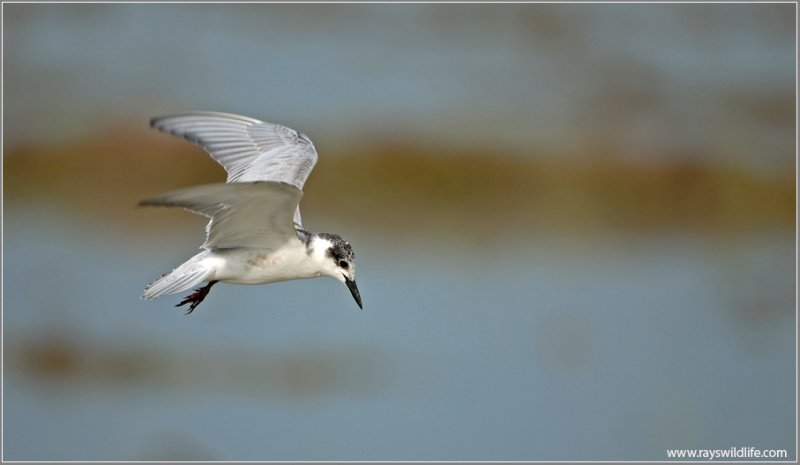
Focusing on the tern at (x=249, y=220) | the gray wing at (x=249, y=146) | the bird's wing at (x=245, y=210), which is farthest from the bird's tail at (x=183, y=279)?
the gray wing at (x=249, y=146)

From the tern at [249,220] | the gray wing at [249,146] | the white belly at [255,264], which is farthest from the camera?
the gray wing at [249,146]

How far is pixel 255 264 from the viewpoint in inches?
270

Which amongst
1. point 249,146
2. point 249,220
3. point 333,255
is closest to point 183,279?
point 249,220

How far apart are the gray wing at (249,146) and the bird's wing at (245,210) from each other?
37 centimetres

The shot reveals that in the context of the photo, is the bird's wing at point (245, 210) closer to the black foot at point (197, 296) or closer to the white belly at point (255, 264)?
the white belly at point (255, 264)

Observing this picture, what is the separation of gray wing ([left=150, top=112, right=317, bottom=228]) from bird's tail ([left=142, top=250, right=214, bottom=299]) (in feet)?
1.67

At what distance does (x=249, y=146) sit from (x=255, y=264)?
91 cm

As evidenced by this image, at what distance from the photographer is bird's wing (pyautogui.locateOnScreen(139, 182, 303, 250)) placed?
20.0 feet

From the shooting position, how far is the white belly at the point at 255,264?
22.5 ft

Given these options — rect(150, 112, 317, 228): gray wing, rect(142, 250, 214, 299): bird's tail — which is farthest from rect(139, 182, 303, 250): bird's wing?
rect(150, 112, 317, 228): gray wing

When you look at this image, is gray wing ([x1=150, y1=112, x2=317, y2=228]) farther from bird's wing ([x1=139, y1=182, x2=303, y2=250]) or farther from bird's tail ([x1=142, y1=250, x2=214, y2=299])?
bird's tail ([x1=142, y1=250, x2=214, y2=299])

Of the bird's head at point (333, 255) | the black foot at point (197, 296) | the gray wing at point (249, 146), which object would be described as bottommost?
the black foot at point (197, 296)

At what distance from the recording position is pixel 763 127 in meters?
17.8

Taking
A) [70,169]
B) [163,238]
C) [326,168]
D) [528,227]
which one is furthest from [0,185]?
[528,227]
